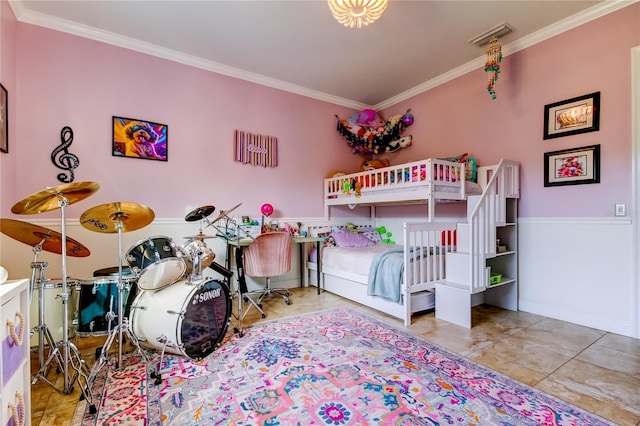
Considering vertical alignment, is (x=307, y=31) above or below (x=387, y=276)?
above

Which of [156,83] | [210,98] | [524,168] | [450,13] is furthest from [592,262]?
[156,83]

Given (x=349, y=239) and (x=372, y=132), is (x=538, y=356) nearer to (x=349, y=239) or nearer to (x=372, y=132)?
(x=349, y=239)

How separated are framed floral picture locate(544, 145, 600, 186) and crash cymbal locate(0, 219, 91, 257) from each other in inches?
156

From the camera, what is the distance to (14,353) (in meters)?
1.20

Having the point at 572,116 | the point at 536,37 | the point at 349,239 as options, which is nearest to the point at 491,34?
the point at 536,37

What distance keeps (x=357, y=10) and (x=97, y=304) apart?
2.67 meters

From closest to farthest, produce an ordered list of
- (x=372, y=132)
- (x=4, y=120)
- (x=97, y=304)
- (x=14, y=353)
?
1. (x=14, y=353)
2. (x=97, y=304)
3. (x=4, y=120)
4. (x=372, y=132)

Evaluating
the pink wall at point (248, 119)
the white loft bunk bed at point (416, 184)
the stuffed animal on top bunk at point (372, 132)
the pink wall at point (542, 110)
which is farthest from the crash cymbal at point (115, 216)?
the pink wall at point (542, 110)

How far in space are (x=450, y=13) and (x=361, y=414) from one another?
10.4 feet

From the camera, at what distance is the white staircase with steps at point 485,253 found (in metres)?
2.66

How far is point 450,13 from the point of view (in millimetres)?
2619

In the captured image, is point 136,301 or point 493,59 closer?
point 136,301

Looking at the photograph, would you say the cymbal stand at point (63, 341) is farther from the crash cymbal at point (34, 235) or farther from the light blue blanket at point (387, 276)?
the light blue blanket at point (387, 276)

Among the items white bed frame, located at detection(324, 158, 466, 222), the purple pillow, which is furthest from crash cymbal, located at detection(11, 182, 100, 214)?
the purple pillow
